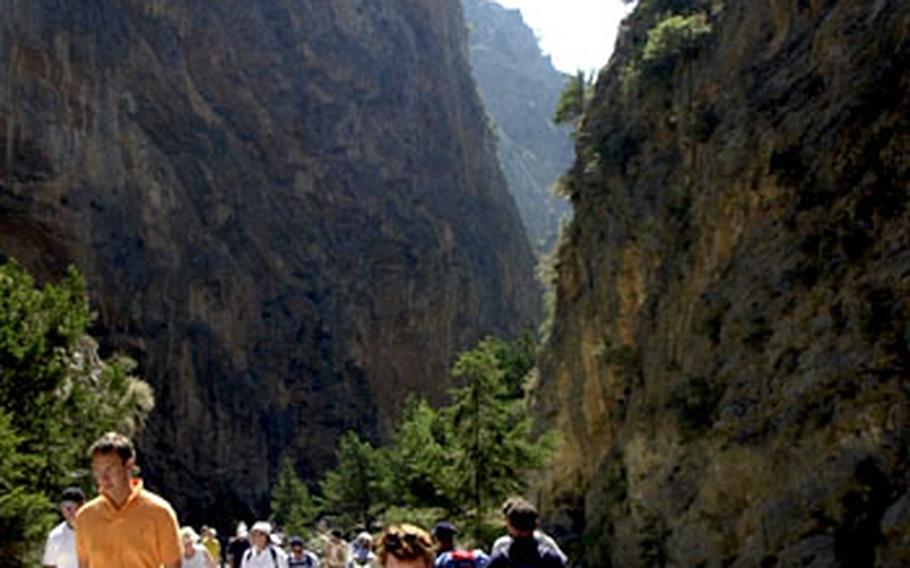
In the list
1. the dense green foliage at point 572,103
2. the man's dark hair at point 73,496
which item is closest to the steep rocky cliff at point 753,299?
the man's dark hair at point 73,496

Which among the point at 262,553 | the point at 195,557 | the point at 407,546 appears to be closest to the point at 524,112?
the point at 262,553

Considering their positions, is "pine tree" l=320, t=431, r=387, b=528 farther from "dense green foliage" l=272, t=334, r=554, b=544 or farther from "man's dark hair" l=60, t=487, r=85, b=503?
"man's dark hair" l=60, t=487, r=85, b=503

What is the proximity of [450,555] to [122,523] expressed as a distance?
6.21ft

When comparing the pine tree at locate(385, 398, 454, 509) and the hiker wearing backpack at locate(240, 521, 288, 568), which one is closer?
the hiker wearing backpack at locate(240, 521, 288, 568)

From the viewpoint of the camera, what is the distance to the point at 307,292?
6212 cm

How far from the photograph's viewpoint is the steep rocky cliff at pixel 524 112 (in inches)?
5399

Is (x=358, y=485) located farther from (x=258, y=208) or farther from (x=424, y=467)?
(x=258, y=208)

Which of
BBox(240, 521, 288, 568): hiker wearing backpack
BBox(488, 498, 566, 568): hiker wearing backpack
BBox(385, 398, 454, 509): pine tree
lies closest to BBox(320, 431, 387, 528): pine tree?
BBox(385, 398, 454, 509): pine tree

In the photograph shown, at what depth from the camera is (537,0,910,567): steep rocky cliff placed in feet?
44.0

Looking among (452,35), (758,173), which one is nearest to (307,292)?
(452,35)

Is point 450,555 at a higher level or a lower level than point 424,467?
higher

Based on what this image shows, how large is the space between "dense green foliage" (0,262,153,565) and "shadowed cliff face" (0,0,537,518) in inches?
813

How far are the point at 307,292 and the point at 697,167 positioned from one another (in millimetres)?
42458

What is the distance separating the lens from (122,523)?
193 inches
